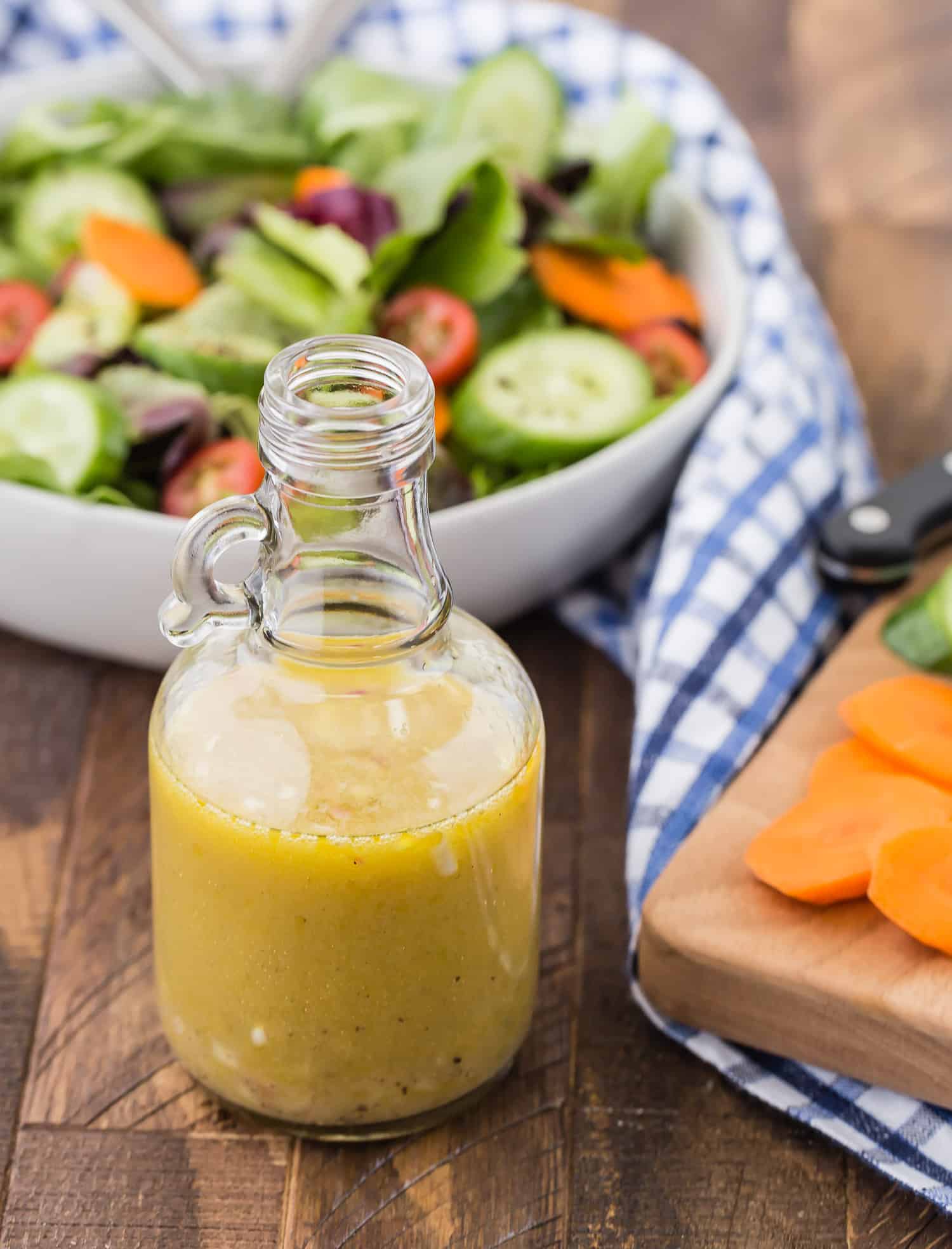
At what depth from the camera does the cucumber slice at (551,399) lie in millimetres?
1677

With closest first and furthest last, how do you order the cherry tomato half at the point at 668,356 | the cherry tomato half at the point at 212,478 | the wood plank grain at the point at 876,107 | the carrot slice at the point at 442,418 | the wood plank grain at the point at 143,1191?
the wood plank grain at the point at 143,1191 < the cherry tomato half at the point at 212,478 < the carrot slice at the point at 442,418 < the cherry tomato half at the point at 668,356 < the wood plank grain at the point at 876,107

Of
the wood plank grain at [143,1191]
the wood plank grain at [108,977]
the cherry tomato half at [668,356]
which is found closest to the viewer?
the wood plank grain at [143,1191]

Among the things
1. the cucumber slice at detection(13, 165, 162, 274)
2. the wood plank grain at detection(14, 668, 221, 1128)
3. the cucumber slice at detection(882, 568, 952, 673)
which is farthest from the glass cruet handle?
the cucumber slice at detection(13, 165, 162, 274)

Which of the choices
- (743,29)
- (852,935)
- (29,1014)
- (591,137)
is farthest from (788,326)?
(743,29)

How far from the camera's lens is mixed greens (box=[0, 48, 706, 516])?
1.66 meters

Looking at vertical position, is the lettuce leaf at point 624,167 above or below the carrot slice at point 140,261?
above

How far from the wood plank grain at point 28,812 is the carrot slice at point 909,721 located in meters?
0.73

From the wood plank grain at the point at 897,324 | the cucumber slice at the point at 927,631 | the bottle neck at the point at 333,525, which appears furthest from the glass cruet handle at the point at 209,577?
the wood plank grain at the point at 897,324

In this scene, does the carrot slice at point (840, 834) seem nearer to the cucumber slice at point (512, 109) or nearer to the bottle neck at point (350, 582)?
the bottle neck at point (350, 582)

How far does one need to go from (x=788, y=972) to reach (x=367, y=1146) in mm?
340

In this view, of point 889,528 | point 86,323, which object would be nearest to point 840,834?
point 889,528

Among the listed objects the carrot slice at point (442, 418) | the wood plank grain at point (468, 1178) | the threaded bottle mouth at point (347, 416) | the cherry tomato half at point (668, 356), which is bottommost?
the wood plank grain at point (468, 1178)

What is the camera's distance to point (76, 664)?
1698mm

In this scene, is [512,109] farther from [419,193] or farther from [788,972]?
[788,972]
